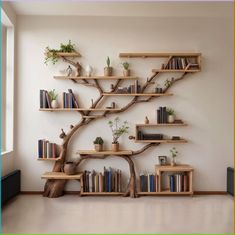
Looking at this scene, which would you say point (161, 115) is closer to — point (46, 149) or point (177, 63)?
point (177, 63)

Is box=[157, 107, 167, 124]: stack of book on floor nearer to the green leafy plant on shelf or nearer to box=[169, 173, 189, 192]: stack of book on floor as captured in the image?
→ box=[169, 173, 189, 192]: stack of book on floor

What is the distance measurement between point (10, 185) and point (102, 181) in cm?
155

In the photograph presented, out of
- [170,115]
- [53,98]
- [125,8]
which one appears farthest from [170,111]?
[53,98]

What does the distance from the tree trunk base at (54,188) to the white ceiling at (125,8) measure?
120 inches

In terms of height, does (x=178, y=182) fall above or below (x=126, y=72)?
below

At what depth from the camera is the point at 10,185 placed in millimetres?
5047

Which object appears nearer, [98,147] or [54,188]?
[54,188]

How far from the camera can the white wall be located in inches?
221

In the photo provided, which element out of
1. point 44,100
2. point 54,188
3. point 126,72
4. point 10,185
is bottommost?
point 54,188

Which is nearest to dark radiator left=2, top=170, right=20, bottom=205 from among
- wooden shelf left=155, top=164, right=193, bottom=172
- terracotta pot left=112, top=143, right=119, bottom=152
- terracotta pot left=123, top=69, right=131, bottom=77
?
terracotta pot left=112, top=143, right=119, bottom=152

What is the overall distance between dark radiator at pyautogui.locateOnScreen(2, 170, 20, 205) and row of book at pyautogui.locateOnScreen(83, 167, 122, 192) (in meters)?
1.19

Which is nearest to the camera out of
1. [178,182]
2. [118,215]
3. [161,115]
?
[118,215]

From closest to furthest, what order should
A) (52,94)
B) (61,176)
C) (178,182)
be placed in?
1. (61,176)
2. (178,182)
3. (52,94)

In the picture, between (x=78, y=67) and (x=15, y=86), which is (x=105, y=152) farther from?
(x=15, y=86)
